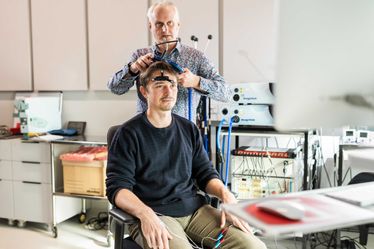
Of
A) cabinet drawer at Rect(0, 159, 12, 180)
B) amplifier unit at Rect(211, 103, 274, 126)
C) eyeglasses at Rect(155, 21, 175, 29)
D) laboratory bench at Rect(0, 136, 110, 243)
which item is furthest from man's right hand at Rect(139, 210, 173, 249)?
cabinet drawer at Rect(0, 159, 12, 180)

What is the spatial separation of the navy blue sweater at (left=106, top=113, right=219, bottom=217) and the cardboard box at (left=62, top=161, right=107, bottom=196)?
1393 millimetres

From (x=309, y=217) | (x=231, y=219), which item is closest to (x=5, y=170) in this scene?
(x=231, y=219)

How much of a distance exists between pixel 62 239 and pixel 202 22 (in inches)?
86.5

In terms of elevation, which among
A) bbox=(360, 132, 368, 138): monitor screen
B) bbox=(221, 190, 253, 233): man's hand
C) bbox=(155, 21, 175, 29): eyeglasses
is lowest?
bbox=(221, 190, 253, 233): man's hand

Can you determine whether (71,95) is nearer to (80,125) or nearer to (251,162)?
(80,125)

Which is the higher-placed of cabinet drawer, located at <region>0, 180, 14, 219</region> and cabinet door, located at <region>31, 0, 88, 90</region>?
cabinet door, located at <region>31, 0, 88, 90</region>

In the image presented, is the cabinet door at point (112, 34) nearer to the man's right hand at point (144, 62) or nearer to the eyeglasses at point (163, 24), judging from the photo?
the eyeglasses at point (163, 24)

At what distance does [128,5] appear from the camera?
3.59 meters

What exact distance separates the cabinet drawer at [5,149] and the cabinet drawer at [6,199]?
0.22 meters

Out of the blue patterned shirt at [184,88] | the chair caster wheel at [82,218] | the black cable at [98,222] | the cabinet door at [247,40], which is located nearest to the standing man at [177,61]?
the blue patterned shirt at [184,88]

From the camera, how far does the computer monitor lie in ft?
2.33

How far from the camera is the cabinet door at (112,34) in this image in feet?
11.7

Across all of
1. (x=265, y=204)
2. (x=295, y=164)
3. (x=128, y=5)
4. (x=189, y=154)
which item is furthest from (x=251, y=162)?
(x=265, y=204)

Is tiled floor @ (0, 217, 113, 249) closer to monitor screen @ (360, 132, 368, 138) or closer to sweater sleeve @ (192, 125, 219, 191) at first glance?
sweater sleeve @ (192, 125, 219, 191)
